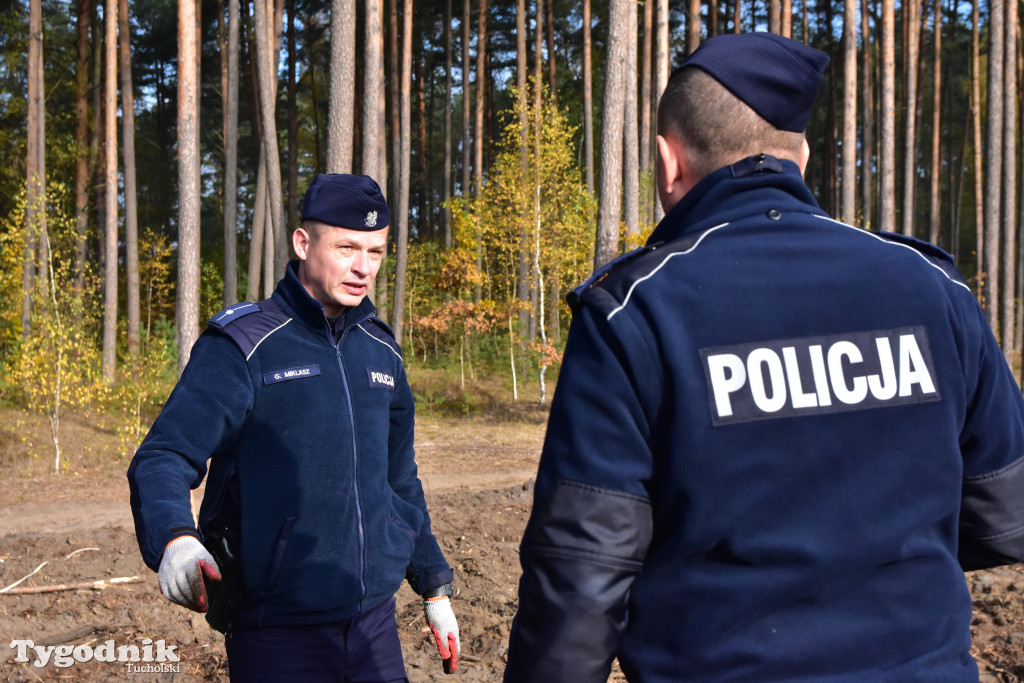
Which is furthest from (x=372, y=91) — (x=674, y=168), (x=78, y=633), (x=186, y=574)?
(x=674, y=168)

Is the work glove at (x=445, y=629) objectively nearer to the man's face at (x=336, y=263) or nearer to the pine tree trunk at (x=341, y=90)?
the man's face at (x=336, y=263)

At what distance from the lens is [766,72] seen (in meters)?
1.42

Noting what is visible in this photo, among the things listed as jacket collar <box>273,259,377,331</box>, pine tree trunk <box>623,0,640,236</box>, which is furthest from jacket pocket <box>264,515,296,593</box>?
pine tree trunk <box>623,0,640,236</box>

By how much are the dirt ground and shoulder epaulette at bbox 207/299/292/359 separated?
121 inches

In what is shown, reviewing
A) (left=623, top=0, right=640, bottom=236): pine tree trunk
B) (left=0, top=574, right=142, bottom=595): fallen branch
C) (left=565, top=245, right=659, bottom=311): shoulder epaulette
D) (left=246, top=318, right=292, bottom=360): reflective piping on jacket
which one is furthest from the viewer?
(left=623, top=0, right=640, bottom=236): pine tree trunk

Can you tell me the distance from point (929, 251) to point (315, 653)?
6.51 feet

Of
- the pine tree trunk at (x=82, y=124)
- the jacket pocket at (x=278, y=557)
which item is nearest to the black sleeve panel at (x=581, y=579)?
the jacket pocket at (x=278, y=557)

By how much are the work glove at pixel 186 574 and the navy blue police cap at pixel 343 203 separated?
1174 mm

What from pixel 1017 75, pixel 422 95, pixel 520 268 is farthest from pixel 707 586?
pixel 1017 75

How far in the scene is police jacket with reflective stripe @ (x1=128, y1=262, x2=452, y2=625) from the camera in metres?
2.43

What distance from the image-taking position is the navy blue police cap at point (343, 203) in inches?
111

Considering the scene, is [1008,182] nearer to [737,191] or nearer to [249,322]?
[249,322]

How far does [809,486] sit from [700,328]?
0.94 feet

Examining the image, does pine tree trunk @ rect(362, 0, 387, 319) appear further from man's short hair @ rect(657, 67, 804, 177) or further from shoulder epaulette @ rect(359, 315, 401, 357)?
man's short hair @ rect(657, 67, 804, 177)
